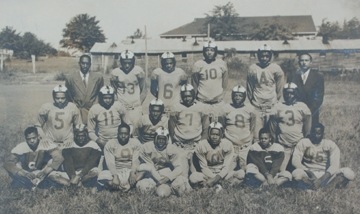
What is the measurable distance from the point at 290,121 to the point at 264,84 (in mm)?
606

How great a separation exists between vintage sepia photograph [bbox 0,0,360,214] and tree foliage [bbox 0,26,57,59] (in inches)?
1.4

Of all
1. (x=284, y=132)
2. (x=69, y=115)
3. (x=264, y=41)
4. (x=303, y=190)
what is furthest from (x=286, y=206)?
(x=264, y=41)

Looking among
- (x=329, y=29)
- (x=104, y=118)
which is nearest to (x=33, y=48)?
(x=104, y=118)

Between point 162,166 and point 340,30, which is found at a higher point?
point 340,30

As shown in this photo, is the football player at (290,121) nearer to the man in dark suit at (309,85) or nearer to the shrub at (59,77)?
the man in dark suit at (309,85)

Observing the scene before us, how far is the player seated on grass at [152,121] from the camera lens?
4.79m

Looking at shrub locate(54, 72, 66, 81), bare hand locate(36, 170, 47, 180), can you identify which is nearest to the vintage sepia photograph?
bare hand locate(36, 170, 47, 180)

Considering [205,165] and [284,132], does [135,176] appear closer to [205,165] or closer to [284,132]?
[205,165]

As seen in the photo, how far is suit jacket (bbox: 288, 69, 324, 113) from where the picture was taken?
520 cm

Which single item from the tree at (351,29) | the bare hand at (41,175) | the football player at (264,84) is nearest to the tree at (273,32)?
the tree at (351,29)

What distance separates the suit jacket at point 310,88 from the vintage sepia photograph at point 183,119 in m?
0.01

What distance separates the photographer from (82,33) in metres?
6.03

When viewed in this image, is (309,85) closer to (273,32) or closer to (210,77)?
(210,77)

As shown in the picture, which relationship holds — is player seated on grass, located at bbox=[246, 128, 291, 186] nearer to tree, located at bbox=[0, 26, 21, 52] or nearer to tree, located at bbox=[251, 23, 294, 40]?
tree, located at bbox=[251, 23, 294, 40]
